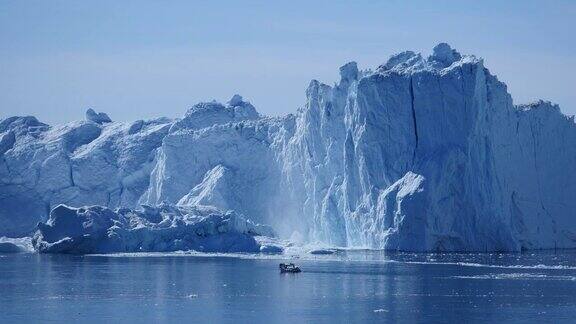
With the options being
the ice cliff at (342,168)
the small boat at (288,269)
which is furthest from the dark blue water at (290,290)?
the ice cliff at (342,168)

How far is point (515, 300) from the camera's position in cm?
3538

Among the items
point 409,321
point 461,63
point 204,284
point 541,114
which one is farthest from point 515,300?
point 541,114

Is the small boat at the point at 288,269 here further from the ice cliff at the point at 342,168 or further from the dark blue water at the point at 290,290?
the ice cliff at the point at 342,168

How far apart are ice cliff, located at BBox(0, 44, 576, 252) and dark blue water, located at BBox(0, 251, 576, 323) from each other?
3.34 m

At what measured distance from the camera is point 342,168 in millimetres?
61469

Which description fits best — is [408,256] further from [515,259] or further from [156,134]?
[156,134]

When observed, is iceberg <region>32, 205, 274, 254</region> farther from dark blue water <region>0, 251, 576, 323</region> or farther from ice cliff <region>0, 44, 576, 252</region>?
dark blue water <region>0, 251, 576, 323</region>

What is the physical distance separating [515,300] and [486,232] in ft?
68.3

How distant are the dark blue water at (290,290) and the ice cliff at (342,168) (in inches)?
131

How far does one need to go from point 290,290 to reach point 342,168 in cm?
2326

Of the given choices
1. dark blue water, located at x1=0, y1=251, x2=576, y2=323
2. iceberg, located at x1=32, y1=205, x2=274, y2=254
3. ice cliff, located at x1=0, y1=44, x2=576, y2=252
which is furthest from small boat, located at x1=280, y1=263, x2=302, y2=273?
iceberg, located at x1=32, y1=205, x2=274, y2=254

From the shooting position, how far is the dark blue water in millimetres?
31812

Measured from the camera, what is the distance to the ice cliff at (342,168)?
56000 millimetres

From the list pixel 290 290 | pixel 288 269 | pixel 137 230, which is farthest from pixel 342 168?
pixel 290 290
